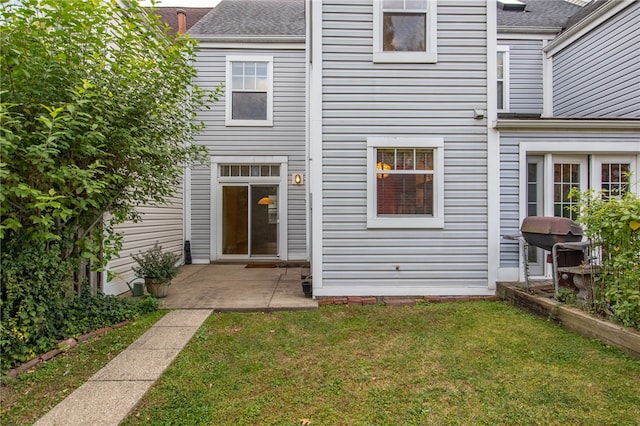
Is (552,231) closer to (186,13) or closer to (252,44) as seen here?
(252,44)

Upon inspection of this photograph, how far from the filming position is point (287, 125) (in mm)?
8578

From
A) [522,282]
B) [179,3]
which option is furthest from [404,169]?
[179,3]

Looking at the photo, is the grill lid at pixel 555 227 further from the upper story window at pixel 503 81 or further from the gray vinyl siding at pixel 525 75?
the gray vinyl siding at pixel 525 75

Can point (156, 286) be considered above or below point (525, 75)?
below

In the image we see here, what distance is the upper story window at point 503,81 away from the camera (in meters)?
8.38

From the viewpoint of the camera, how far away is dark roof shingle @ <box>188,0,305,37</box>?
8.50 meters

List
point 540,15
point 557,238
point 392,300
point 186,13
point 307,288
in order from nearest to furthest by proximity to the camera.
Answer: point 557,238 → point 392,300 → point 307,288 → point 540,15 → point 186,13

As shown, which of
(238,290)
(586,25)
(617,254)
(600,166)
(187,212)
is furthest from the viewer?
(187,212)

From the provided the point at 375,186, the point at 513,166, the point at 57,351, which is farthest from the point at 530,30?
the point at 57,351

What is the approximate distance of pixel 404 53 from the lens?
5.07 m

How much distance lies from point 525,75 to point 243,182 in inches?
299

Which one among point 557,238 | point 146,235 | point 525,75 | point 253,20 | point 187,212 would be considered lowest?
point 146,235

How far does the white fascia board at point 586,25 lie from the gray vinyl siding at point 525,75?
344 millimetres

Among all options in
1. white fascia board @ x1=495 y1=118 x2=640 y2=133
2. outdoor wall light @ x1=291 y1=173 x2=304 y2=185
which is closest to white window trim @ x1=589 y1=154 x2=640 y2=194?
white fascia board @ x1=495 y1=118 x2=640 y2=133
